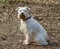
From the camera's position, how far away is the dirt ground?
20.6 feet

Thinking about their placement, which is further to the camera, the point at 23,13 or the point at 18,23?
the point at 18,23

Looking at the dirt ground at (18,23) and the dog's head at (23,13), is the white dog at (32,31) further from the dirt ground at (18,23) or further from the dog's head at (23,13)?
the dirt ground at (18,23)

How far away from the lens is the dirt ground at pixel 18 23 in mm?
6273

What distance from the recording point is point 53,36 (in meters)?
6.66

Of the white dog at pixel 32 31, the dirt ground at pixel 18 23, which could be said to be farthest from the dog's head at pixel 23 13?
the dirt ground at pixel 18 23

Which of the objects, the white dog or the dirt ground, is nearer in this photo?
the white dog

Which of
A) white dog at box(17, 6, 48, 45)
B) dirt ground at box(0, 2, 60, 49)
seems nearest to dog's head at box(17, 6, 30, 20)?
white dog at box(17, 6, 48, 45)

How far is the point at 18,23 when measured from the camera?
7621 mm

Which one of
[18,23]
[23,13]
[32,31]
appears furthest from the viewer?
[18,23]

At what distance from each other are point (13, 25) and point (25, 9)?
1590 mm

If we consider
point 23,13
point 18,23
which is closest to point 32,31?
point 23,13

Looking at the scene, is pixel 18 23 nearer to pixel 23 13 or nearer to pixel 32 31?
pixel 32 31

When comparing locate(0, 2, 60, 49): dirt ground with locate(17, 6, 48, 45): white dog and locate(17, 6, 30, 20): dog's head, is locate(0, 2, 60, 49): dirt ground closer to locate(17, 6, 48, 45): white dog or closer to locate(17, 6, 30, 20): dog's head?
locate(17, 6, 48, 45): white dog

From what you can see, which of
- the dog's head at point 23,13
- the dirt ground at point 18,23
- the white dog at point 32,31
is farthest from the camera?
the dirt ground at point 18,23
